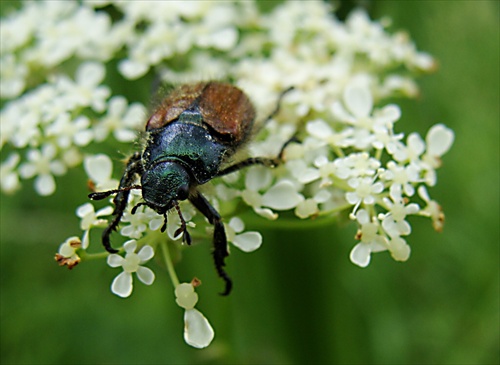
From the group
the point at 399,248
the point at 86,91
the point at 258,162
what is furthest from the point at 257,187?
the point at 86,91

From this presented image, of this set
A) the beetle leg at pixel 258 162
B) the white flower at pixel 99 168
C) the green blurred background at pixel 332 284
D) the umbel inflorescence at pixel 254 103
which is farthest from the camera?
the green blurred background at pixel 332 284

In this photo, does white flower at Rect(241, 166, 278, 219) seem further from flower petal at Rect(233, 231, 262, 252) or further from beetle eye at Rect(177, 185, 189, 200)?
beetle eye at Rect(177, 185, 189, 200)

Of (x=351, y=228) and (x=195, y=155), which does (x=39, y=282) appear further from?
(x=195, y=155)

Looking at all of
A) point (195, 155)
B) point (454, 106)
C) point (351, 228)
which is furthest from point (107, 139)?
point (454, 106)

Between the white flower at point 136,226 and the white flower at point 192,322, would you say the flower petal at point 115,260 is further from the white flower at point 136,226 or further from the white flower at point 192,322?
the white flower at point 192,322

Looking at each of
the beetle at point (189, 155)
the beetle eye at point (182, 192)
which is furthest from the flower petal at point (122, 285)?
the beetle eye at point (182, 192)

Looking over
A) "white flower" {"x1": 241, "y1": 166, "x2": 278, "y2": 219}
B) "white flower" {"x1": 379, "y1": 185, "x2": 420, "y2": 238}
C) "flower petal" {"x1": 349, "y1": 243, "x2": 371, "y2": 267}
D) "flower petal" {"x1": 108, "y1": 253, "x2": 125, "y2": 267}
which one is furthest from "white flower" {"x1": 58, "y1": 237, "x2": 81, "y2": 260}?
"white flower" {"x1": 379, "y1": 185, "x2": 420, "y2": 238}
